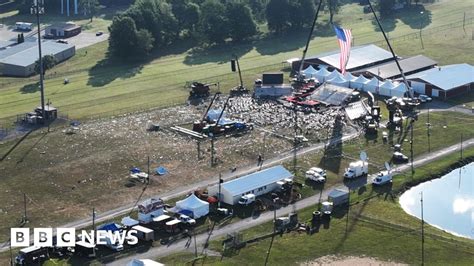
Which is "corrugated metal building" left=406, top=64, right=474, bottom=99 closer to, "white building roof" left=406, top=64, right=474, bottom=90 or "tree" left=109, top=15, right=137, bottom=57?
"white building roof" left=406, top=64, right=474, bottom=90

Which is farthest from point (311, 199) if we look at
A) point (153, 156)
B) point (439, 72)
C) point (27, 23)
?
point (27, 23)

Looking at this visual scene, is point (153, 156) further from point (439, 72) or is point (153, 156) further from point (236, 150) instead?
point (439, 72)

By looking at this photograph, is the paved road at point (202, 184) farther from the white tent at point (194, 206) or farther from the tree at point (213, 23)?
the tree at point (213, 23)

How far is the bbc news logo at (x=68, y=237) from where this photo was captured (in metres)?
67.4

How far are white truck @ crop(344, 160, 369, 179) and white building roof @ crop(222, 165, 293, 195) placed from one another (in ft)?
19.5

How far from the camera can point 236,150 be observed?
9319 cm

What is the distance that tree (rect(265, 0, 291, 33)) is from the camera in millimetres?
160125

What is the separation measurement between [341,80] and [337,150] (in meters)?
28.0

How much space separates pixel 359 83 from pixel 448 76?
1243 centimetres

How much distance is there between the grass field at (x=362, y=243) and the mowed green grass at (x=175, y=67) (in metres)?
44.6

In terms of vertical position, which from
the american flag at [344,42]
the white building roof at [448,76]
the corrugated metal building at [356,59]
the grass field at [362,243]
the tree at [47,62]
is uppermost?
the american flag at [344,42]

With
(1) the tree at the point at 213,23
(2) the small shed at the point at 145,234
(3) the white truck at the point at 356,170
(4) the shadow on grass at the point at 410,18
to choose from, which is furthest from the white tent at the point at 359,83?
(2) the small shed at the point at 145,234

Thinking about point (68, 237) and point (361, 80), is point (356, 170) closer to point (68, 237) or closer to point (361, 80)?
point (68, 237)

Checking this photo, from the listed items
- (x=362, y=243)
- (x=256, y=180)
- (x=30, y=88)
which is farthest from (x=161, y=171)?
(x=30, y=88)
